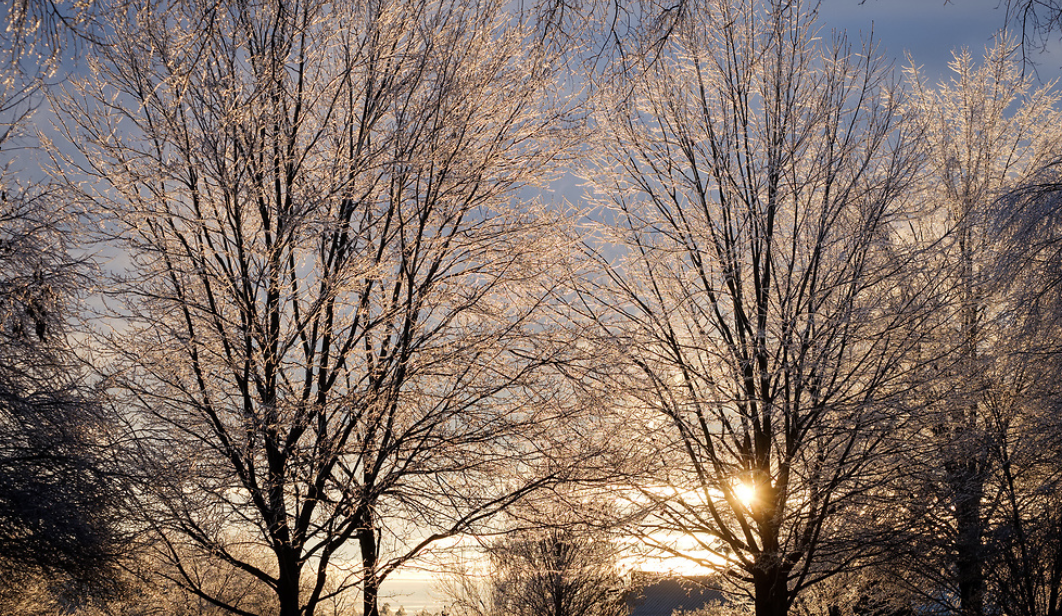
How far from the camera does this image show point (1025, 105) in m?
15.6

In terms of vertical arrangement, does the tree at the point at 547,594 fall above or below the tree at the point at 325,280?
below

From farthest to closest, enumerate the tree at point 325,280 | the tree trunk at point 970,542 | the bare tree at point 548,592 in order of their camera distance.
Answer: the bare tree at point 548,592 < the tree trunk at point 970,542 < the tree at point 325,280

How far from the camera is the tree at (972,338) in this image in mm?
10188

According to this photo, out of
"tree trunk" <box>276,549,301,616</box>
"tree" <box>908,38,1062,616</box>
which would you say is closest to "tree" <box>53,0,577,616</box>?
"tree trunk" <box>276,549,301,616</box>

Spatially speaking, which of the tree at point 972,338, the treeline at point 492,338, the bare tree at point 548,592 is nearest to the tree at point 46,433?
the treeline at point 492,338

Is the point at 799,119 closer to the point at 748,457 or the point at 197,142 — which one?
the point at 748,457

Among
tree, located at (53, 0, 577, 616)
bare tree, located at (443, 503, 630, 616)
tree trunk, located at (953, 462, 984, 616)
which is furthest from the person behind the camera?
bare tree, located at (443, 503, 630, 616)

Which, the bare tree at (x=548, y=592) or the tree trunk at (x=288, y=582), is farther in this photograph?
the bare tree at (x=548, y=592)

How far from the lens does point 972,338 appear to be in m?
11.9

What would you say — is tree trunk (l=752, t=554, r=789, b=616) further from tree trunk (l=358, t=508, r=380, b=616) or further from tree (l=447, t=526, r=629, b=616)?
tree (l=447, t=526, r=629, b=616)

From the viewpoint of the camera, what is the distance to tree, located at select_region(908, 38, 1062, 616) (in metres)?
10.2

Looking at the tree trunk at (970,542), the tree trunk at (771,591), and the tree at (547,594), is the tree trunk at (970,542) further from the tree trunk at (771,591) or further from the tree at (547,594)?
the tree at (547,594)

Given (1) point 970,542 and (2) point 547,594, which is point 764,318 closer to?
(1) point 970,542

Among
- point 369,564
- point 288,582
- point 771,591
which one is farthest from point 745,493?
point 288,582
